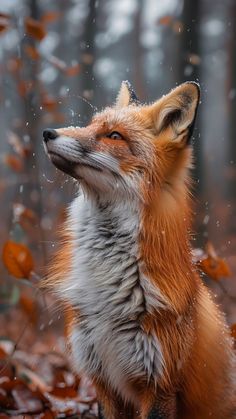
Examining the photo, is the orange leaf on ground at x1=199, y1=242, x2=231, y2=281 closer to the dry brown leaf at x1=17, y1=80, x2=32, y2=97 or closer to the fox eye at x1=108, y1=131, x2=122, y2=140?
the fox eye at x1=108, y1=131, x2=122, y2=140

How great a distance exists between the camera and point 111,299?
3.08 metres

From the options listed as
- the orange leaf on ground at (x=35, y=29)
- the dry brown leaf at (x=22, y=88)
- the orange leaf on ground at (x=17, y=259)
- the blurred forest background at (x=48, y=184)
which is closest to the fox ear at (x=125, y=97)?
the blurred forest background at (x=48, y=184)

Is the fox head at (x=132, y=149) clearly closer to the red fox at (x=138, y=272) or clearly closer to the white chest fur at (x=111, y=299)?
the red fox at (x=138, y=272)

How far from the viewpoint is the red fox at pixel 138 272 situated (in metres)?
3.00

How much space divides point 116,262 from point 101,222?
23cm

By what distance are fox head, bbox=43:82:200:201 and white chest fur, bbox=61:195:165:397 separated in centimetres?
15

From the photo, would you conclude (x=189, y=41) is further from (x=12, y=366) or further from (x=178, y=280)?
(x=178, y=280)

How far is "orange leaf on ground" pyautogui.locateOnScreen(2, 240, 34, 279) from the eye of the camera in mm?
3953

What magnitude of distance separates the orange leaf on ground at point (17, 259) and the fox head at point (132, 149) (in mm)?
1003

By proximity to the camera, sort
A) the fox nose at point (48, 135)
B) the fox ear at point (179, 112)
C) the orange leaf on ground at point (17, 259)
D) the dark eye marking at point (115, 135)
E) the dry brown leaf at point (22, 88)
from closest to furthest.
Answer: the fox nose at point (48, 135) < the fox ear at point (179, 112) < the dark eye marking at point (115, 135) < the orange leaf on ground at point (17, 259) < the dry brown leaf at point (22, 88)

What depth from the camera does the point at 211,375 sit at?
3223mm

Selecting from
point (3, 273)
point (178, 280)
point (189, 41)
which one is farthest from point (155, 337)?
point (189, 41)

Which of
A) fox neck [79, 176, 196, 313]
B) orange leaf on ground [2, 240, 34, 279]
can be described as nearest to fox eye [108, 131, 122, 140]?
fox neck [79, 176, 196, 313]

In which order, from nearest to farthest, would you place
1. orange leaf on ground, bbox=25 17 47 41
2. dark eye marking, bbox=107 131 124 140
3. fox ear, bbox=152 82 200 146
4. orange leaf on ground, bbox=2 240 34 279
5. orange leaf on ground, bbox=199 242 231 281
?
1. fox ear, bbox=152 82 200 146
2. dark eye marking, bbox=107 131 124 140
3. orange leaf on ground, bbox=2 240 34 279
4. orange leaf on ground, bbox=199 242 231 281
5. orange leaf on ground, bbox=25 17 47 41
